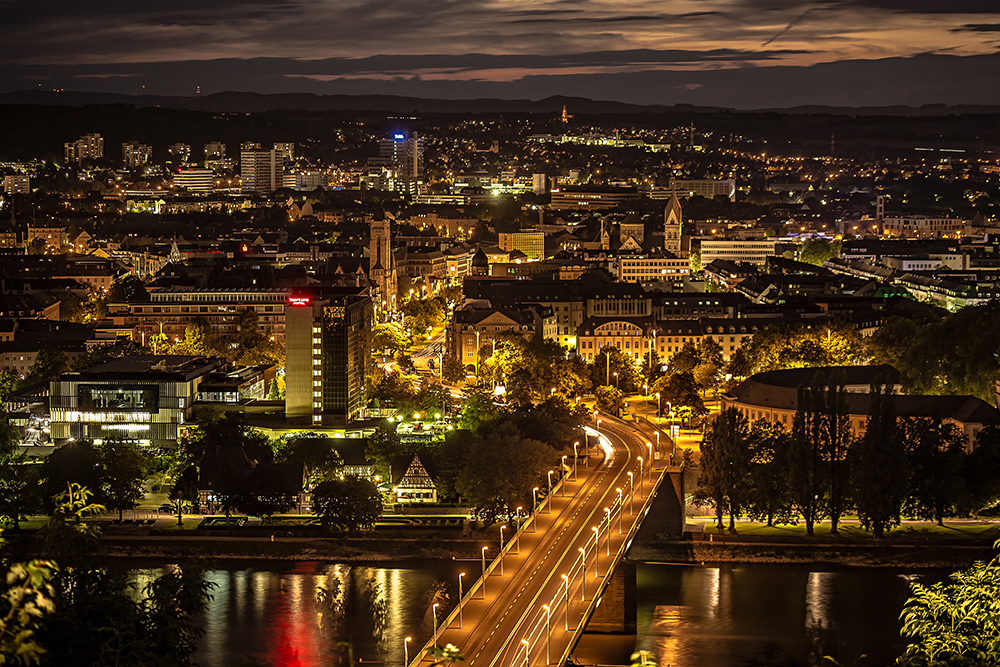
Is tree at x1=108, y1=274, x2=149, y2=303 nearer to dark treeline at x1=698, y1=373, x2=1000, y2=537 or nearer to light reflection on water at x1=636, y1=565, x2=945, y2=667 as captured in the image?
dark treeline at x1=698, y1=373, x2=1000, y2=537

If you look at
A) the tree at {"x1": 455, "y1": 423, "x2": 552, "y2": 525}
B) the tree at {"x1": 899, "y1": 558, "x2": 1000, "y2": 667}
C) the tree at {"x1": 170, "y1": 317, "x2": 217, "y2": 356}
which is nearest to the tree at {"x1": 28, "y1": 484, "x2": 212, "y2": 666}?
the tree at {"x1": 899, "y1": 558, "x2": 1000, "y2": 667}

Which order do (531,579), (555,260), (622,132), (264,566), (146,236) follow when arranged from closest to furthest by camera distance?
(531,579), (264,566), (555,260), (146,236), (622,132)

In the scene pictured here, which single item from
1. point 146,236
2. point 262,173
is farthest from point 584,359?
point 262,173

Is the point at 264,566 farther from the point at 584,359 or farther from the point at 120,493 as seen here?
the point at 584,359

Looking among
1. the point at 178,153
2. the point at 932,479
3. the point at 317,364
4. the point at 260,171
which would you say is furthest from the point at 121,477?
the point at 178,153

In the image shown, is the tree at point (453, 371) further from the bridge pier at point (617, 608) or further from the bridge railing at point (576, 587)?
the bridge pier at point (617, 608)

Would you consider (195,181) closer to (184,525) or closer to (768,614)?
(184,525)
